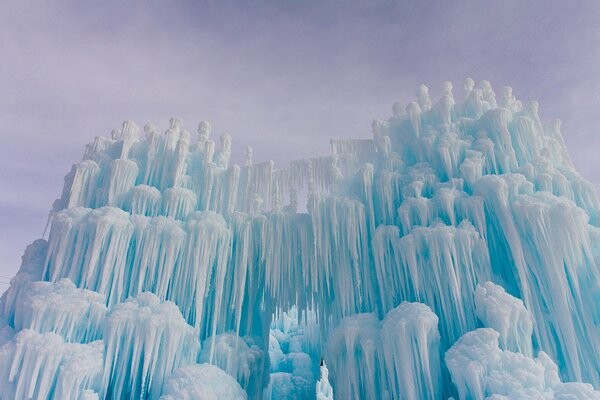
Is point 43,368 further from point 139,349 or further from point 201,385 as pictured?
point 201,385

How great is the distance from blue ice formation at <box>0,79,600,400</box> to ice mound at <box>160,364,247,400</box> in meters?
0.06

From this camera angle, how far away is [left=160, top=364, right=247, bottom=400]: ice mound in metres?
11.0

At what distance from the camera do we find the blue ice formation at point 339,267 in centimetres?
1066

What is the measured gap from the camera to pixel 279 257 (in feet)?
50.4

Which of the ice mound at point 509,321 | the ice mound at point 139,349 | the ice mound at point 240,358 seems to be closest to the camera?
the ice mound at point 509,321

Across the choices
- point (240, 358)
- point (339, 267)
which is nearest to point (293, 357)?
point (240, 358)

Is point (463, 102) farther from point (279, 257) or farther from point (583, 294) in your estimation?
point (279, 257)

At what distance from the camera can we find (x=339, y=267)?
14250mm

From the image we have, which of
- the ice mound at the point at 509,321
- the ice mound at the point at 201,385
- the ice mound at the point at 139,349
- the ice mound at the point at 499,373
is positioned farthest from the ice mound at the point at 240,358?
the ice mound at the point at 509,321

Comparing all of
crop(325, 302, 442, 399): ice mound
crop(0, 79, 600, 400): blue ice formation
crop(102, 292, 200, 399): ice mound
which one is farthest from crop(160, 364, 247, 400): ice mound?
crop(325, 302, 442, 399): ice mound

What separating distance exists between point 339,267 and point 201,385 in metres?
5.65

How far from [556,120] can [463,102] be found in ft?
11.3

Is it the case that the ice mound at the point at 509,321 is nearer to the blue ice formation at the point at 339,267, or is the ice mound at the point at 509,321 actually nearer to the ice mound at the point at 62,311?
the blue ice formation at the point at 339,267

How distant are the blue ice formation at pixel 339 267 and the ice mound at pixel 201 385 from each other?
6cm
